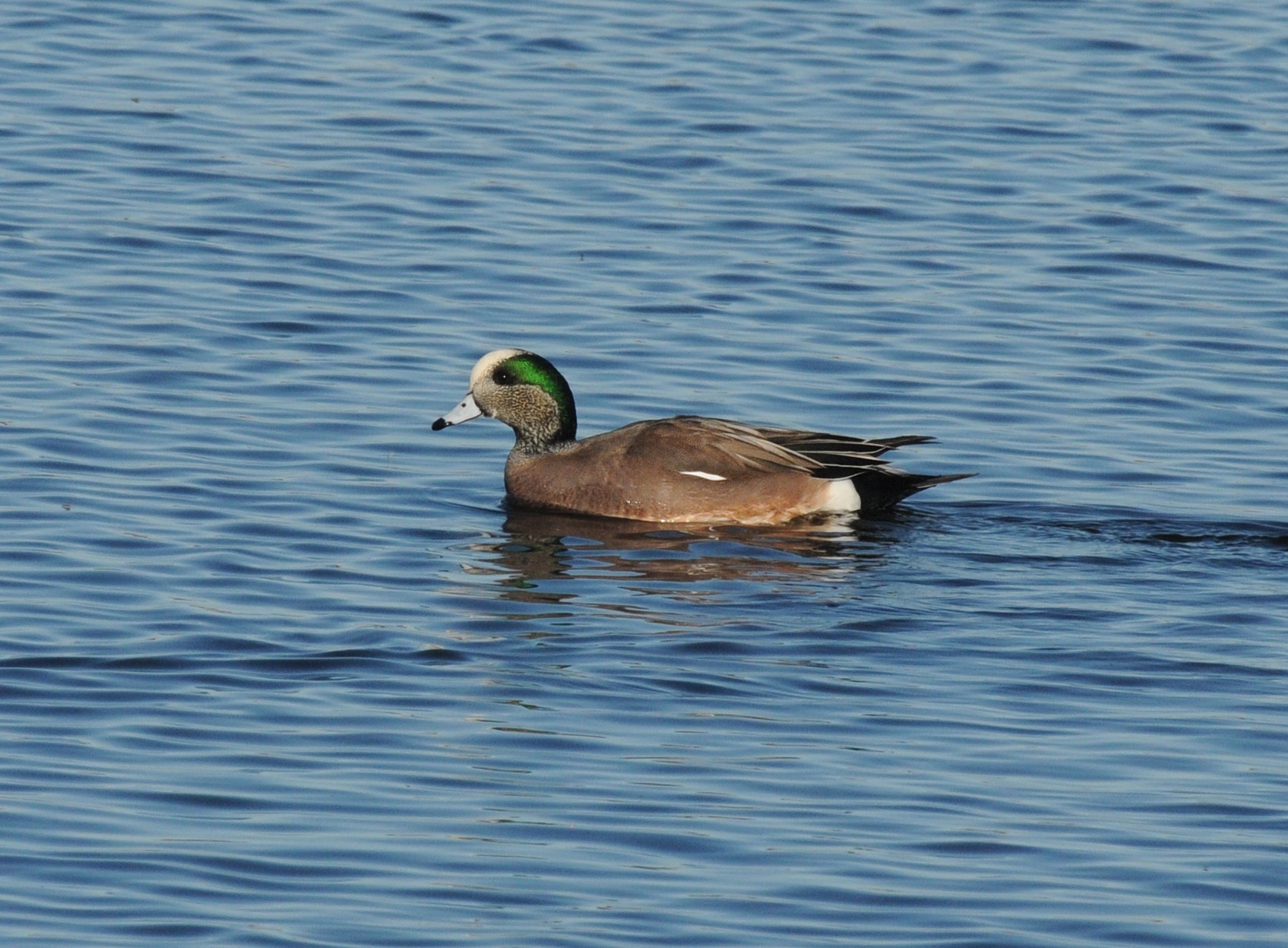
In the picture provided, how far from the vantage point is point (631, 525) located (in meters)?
11.0

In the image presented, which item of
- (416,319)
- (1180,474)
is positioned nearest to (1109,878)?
(1180,474)

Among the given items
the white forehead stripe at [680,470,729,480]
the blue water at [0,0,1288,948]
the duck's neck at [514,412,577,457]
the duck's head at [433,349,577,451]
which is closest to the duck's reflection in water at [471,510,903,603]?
the blue water at [0,0,1288,948]

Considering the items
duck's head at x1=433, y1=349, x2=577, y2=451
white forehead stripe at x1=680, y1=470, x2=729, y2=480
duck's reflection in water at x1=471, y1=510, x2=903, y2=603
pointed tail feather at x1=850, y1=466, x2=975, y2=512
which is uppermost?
duck's head at x1=433, y1=349, x2=577, y2=451

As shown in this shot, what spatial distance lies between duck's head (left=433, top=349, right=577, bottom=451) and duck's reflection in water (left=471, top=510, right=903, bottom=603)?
24.8 inches

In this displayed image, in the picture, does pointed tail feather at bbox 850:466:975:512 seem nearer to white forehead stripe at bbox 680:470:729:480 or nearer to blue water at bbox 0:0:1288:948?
blue water at bbox 0:0:1288:948

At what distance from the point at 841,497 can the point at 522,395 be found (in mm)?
1714

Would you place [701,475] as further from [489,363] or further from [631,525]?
[489,363]

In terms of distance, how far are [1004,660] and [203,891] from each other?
3.39 metres

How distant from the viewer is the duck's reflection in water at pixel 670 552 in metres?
9.84

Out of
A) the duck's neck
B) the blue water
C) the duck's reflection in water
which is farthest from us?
the duck's neck

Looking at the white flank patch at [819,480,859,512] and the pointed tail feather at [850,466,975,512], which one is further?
the white flank patch at [819,480,859,512]

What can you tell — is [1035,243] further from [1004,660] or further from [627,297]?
[1004,660]

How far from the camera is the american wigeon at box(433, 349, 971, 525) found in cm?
1090

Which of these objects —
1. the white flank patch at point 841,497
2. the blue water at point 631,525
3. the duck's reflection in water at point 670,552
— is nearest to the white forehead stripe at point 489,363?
the blue water at point 631,525
